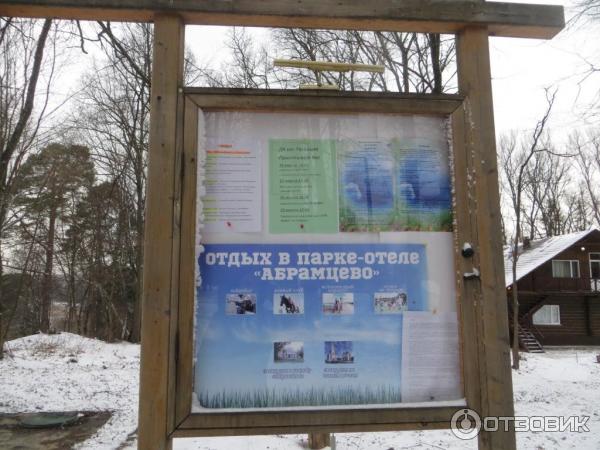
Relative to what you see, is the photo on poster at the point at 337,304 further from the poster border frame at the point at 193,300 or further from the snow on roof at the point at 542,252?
the snow on roof at the point at 542,252

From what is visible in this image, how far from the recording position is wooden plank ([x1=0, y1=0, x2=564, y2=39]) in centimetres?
225

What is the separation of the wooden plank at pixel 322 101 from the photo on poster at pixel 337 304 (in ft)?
2.97

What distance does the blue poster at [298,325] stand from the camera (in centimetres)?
211

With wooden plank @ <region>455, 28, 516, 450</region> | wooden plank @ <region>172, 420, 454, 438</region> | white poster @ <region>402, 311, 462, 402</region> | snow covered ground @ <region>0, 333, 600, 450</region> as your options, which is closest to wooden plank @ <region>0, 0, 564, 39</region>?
wooden plank @ <region>455, 28, 516, 450</region>

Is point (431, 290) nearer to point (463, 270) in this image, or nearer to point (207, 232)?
point (463, 270)

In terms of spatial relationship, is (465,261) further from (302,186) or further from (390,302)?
(302,186)

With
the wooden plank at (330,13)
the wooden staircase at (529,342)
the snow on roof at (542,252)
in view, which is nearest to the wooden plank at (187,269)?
the wooden plank at (330,13)

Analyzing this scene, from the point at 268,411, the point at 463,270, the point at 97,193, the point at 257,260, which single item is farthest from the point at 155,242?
the point at 97,193

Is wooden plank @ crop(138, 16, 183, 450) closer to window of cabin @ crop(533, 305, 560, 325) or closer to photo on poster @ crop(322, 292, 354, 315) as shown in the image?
photo on poster @ crop(322, 292, 354, 315)

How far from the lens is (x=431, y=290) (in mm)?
2223

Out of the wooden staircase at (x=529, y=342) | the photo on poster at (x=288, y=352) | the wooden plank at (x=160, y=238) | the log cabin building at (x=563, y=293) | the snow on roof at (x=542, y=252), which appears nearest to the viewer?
the wooden plank at (x=160, y=238)

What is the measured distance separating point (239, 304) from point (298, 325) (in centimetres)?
29

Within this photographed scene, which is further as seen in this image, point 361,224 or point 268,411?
point 361,224

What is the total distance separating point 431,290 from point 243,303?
90cm
